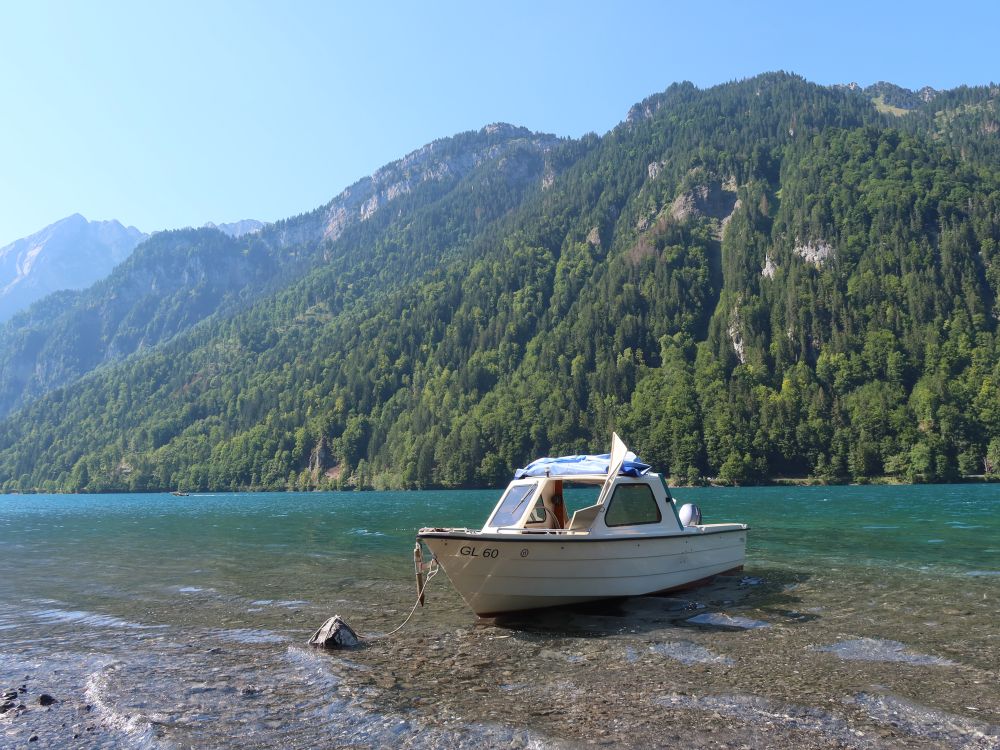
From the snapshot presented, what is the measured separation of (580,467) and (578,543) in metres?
3.55

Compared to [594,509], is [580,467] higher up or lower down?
higher up

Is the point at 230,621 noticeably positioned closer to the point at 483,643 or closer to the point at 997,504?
the point at 483,643

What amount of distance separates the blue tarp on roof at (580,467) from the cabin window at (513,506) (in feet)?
1.76

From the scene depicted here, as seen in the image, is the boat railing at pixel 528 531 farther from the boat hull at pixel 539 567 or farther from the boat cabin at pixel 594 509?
the boat hull at pixel 539 567

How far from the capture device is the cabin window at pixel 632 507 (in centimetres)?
1822

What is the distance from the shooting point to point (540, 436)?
559 ft

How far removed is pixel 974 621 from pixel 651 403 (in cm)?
15097

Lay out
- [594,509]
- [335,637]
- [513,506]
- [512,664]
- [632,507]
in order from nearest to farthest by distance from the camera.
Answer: [512,664], [335,637], [594,509], [632,507], [513,506]

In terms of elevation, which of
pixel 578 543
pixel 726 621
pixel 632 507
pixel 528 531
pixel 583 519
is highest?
pixel 632 507

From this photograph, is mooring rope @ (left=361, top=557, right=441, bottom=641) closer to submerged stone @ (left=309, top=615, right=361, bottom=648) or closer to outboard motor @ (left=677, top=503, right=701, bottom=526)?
submerged stone @ (left=309, top=615, right=361, bottom=648)

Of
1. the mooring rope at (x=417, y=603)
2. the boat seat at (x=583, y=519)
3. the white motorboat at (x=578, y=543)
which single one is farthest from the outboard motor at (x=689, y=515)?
the mooring rope at (x=417, y=603)

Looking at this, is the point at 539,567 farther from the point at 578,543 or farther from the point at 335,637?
the point at 335,637

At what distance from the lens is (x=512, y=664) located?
13.1 metres

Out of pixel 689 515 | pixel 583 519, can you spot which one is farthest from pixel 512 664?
pixel 689 515
